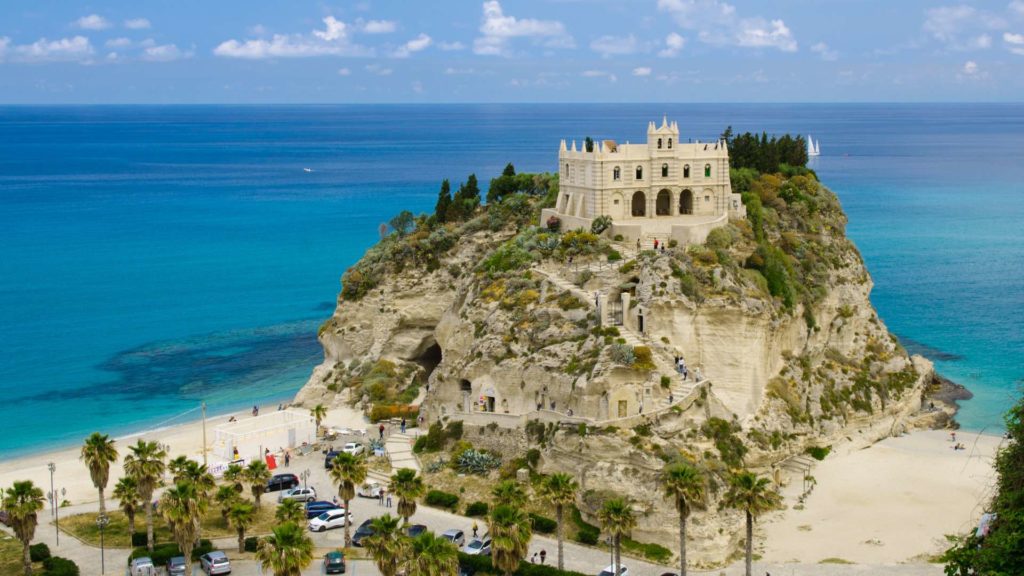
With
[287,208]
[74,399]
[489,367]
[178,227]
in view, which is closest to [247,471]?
[489,367]

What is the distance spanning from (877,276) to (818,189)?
1483 inches

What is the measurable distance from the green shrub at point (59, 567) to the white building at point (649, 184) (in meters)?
35.1

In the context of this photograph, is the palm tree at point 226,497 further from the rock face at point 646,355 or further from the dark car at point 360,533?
the rock face at point 646,355

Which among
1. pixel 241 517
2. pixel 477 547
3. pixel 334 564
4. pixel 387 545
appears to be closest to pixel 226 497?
pixel 241 517

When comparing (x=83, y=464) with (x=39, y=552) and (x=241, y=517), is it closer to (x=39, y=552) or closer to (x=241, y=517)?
(x=39, y=552)

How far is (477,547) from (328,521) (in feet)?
24.5

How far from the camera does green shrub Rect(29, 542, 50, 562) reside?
1906 inches

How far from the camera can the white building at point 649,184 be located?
70000mm

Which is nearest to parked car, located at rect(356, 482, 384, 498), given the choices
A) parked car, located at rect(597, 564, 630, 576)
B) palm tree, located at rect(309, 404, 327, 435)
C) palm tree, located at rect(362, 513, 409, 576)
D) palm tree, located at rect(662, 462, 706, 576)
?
palm tree, located at rect(309, 404, 327, 435)

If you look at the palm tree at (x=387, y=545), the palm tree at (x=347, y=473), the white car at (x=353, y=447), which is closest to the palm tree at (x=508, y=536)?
the palm tree at (x=387, y=545)

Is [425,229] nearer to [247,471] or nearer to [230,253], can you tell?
[247,471]

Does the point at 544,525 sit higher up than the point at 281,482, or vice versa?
the point at 281,482

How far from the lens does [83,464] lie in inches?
2559

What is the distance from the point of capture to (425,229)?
3241 inches
